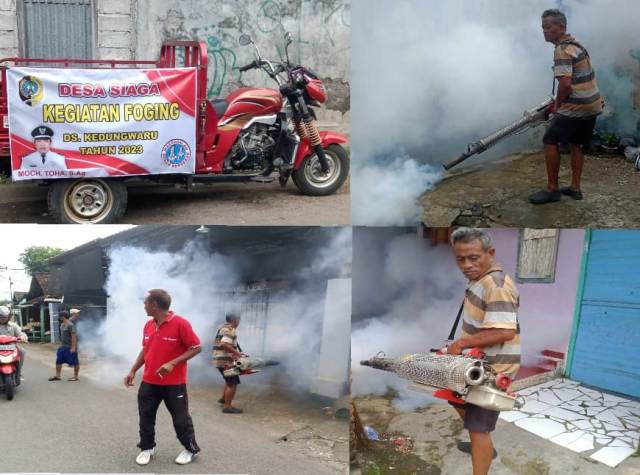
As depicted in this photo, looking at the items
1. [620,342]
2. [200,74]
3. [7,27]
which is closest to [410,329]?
[620,342]

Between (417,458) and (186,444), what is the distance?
5.77ft

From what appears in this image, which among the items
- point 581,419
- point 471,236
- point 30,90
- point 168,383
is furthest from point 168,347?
point 581,419

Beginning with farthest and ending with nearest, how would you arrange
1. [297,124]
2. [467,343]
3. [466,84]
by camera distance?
[297,124], [466,84], [467,343]

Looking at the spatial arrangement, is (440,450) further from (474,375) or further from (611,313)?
(611,313)

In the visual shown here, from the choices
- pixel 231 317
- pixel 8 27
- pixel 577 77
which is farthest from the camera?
pixel 8 27

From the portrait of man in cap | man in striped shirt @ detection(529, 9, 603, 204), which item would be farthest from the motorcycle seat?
man in striped shirt @ detection(529, 9, 603, 204)

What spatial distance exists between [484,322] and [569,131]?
165 cm

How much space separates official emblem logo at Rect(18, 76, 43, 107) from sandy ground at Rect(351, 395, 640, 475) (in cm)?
334

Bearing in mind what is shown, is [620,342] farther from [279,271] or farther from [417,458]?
[279,271]

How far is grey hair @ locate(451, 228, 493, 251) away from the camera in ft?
16.3

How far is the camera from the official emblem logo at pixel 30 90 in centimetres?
470

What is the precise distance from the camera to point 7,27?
552 centimetres

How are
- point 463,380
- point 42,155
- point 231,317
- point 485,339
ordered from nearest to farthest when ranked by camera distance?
point 463,380 → point 485,339 → point 42,155 → point 231,317

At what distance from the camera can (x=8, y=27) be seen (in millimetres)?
5523
